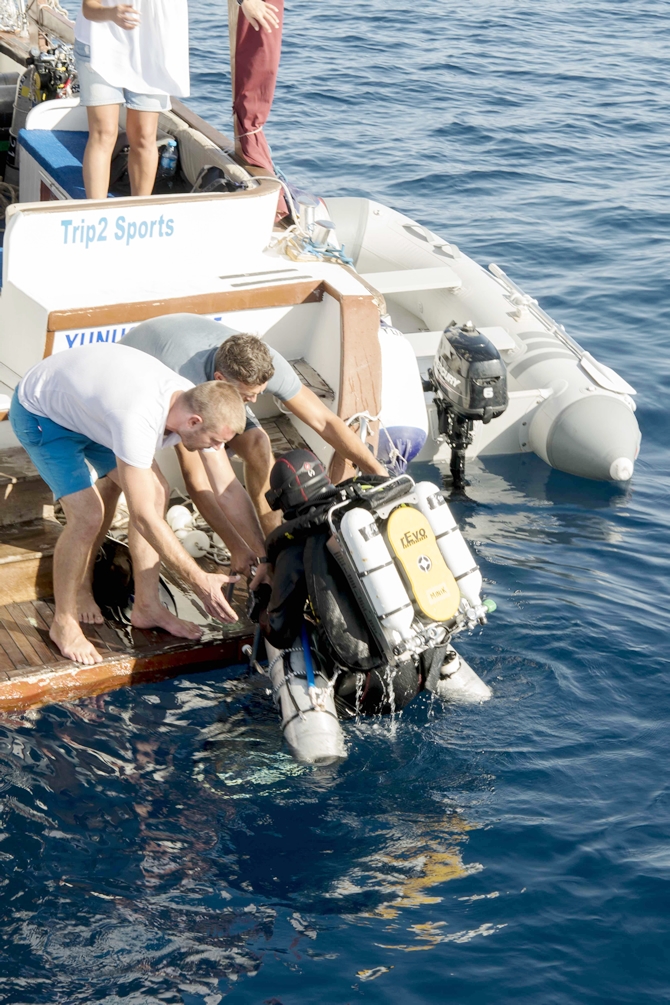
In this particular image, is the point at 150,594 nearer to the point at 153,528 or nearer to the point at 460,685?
the point at 153,528

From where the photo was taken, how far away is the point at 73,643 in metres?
4.70

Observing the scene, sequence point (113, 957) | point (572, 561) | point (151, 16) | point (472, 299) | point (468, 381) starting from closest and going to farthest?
1. point (113, 957)
2. point (151, 16)
3. point (572, 561)
4. point (468, 381)
5. point (472, 299)

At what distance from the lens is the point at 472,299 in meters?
8.55

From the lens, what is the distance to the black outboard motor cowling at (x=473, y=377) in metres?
6.84

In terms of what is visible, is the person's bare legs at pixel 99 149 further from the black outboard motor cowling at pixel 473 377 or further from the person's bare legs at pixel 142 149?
the black outboard motor cowling at pixel 473 377

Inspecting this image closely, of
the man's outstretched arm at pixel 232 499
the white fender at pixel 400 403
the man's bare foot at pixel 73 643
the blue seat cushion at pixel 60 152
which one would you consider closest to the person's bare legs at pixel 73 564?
the man's bare foot at pixel 73 643

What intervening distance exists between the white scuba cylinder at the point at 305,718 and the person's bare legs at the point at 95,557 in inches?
40.0

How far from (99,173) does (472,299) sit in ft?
11.4

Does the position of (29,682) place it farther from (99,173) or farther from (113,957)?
(99,173)

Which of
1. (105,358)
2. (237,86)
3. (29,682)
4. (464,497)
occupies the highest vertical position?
(237,86)

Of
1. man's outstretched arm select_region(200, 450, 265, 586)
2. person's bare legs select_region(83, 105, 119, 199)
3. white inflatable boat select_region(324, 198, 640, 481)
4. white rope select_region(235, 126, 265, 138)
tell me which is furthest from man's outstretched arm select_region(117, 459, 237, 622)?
white inflatable boat select_region(324, 198, 640, 481)

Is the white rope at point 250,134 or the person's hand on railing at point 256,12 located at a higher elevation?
the person's hand on railing at point 256,12

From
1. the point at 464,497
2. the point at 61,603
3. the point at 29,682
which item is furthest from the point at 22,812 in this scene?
the point at 464,497

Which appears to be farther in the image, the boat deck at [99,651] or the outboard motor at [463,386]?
the outboard motor at [463,386]
